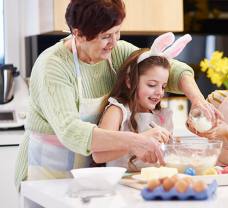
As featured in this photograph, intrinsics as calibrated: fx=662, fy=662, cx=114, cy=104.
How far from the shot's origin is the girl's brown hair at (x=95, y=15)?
2219 mm

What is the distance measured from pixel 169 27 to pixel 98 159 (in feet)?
5.20

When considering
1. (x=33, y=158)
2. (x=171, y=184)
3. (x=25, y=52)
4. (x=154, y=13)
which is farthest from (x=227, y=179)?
(x=25, y=52)

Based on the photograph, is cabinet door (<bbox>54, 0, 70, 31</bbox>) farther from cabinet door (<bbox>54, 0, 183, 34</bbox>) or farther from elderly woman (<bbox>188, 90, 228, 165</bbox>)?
elderly woman (<bbox>188, 90, 228, 165</bbox>)

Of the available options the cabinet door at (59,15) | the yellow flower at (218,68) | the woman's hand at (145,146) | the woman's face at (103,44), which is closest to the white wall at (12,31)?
the cabinet door at (59,15)

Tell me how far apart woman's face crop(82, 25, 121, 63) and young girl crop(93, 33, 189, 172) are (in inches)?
7.3

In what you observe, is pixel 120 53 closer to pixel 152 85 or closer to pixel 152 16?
pixel 152 85

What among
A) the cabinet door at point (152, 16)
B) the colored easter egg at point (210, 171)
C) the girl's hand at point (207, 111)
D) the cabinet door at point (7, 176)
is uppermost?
the cabinet door at point (152, 16)

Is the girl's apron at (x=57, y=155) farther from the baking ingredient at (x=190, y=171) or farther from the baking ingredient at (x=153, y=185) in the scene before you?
the baking ingredient at (x=153, y=185)

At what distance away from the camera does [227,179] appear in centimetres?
206

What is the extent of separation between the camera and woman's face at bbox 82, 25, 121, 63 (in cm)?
226

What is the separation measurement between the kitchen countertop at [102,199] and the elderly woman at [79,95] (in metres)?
0.17

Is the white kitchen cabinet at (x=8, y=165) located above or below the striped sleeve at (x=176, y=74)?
below

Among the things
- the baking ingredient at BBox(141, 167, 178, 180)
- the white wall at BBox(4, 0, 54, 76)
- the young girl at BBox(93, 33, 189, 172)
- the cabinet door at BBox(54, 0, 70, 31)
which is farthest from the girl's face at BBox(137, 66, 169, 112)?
the white wall at BBox(4, 0, 54, 76)

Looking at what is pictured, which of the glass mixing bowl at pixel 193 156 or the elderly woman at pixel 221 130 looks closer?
the glass mixing bowl at pixel 193 156
